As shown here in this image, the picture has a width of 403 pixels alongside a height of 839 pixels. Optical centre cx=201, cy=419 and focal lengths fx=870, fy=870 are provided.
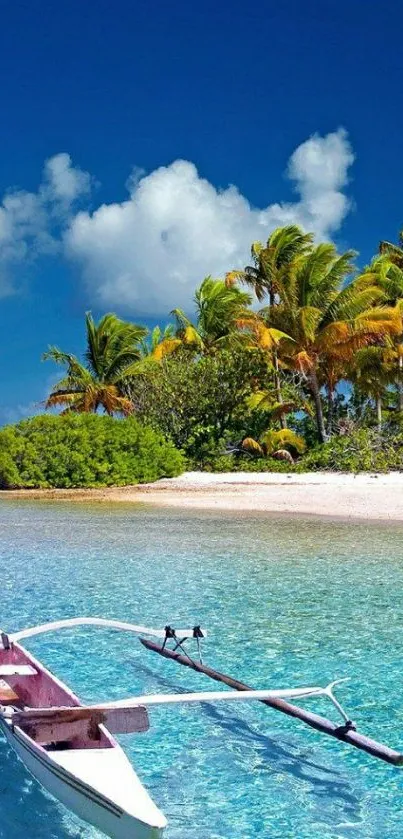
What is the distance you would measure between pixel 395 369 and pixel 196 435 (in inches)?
301

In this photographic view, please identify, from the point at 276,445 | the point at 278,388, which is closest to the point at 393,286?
the point at 278,388

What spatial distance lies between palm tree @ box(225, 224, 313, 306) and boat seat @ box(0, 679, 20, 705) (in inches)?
1037

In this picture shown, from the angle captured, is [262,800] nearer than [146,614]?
Yes

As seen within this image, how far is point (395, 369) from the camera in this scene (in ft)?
102

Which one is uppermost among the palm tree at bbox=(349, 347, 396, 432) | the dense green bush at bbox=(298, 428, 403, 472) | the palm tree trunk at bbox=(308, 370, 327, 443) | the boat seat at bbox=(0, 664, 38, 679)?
the palm tree at bbox=(349, 347, 396, 432)

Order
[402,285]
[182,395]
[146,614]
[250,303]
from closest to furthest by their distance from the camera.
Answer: [146,614]
[182,395]
[402,285]
[250,303]

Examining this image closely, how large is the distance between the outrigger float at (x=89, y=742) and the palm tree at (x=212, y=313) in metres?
29.9

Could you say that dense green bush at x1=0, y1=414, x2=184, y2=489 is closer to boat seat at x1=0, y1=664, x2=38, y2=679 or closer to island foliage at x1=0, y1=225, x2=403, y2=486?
island foliage at x1=0, y1=225, x2=403, y2=486

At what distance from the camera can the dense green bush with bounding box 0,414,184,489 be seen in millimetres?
25969

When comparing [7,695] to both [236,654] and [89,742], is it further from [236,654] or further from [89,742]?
[236,654]

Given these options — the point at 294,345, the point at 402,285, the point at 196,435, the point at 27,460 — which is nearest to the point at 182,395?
the point at 196,435

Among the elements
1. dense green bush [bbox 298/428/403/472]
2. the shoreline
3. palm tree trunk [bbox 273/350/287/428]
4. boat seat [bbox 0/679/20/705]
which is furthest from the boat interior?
palm tree trunk [bbox 273/350/287/428]

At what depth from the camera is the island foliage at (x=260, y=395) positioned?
1032 inches

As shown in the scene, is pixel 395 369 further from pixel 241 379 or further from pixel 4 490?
pixel 4 490
